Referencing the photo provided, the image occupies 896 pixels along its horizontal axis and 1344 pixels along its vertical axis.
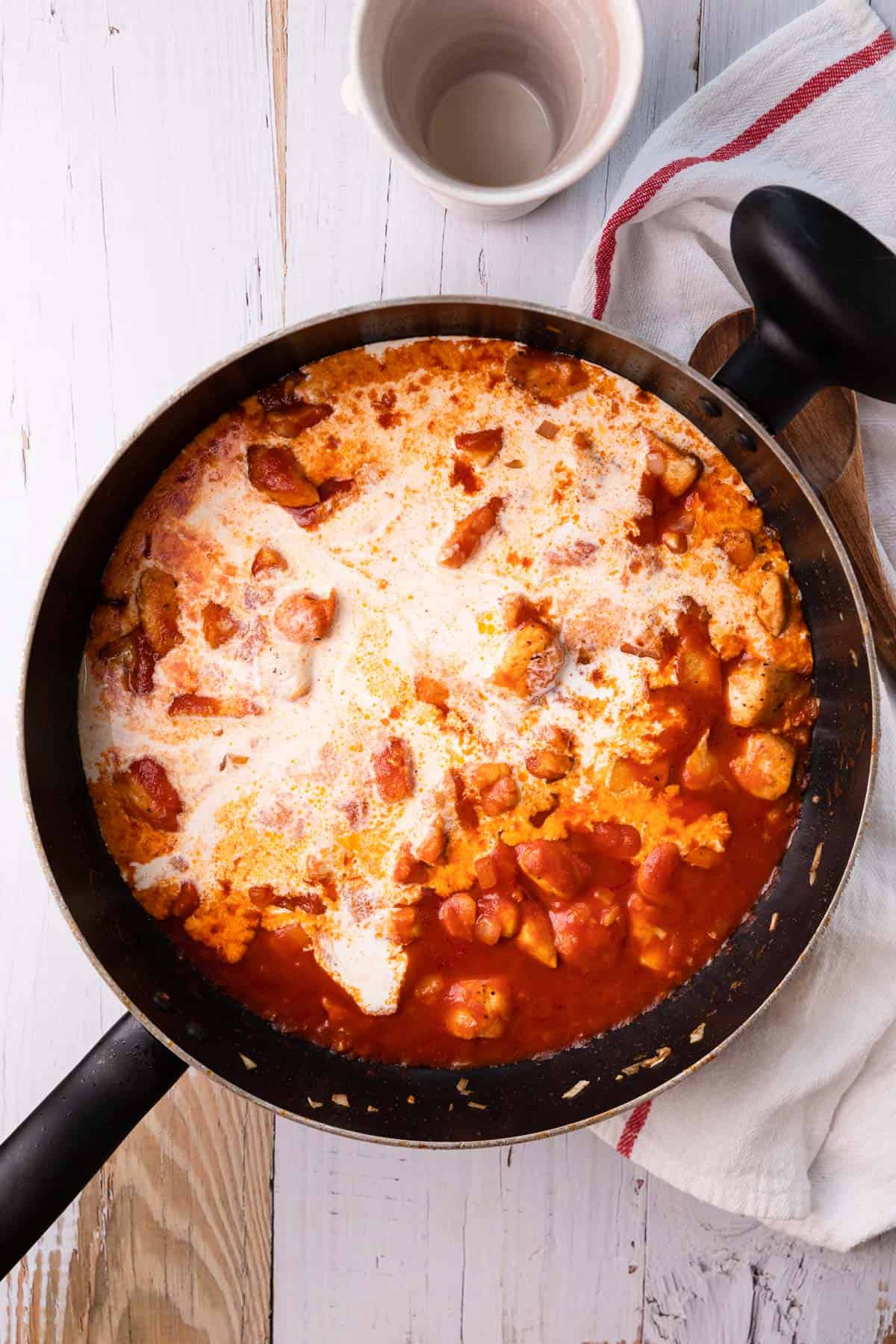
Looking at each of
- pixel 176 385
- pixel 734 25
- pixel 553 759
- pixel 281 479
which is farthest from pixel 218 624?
pixel 734 25

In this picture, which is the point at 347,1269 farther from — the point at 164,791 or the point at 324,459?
the point at 324,459

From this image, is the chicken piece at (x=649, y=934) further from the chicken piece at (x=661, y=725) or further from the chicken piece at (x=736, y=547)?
the chicken piece at (x=736, y=547)

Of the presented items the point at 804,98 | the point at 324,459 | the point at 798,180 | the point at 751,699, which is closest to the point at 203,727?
the point at 324,459

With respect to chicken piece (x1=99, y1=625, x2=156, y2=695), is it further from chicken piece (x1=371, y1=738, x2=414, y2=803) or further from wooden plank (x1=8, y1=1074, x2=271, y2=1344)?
wooden plank (x1=8, y1=1074, x2=271, y2=1344)

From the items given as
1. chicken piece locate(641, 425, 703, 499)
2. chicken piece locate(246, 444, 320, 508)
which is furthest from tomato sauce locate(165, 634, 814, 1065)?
chicken piece locate(246, 444, 320, 508)

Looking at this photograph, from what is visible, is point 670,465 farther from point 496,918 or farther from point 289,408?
point 496,918

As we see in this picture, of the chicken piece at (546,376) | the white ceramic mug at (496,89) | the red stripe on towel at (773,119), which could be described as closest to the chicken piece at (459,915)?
the chicken piece at (546,376)
